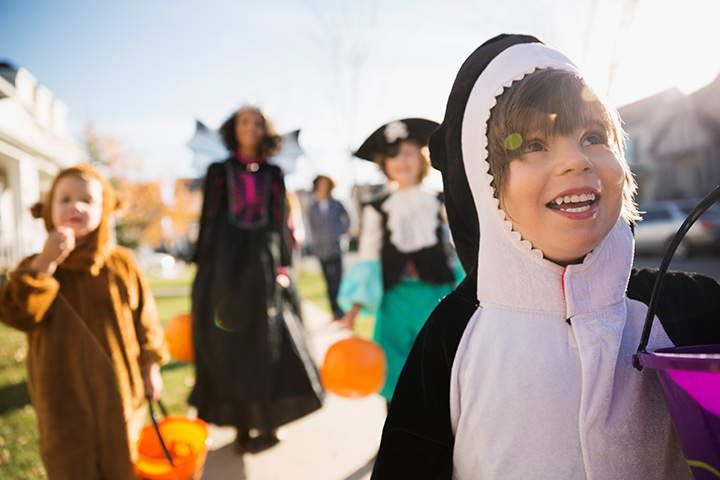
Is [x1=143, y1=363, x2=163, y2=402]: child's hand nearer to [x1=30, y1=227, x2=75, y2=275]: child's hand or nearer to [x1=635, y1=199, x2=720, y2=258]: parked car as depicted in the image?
[x1=30, y1=227, x2=75, y2=275]: child's hand

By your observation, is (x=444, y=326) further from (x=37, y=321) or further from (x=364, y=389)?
(x=37, y=321)

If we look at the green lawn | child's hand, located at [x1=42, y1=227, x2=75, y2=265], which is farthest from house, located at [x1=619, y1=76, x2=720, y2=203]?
child's hand, located at [x1=42, y1=227, x2=75, y2=265]

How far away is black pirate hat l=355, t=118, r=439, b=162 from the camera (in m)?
3.47

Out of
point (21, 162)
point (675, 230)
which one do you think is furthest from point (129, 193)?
point (675, 230)

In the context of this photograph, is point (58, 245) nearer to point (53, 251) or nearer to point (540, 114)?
point (53, 251)

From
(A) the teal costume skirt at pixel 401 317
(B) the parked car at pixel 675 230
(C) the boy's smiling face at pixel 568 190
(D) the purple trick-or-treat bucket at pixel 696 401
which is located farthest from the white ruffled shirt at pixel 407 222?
(B) the parked car at pixel 675 230

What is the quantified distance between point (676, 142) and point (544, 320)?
102 ft

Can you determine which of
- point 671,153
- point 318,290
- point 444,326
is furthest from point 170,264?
point 444,326

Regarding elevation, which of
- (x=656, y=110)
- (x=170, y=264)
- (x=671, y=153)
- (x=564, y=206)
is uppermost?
(x=656, y=110)

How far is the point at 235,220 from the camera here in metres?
3.76

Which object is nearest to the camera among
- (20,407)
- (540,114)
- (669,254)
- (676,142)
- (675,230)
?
(669,254)

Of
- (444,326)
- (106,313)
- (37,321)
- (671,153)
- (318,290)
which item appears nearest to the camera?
(444,326)

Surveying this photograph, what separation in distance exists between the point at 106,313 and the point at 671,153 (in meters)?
30.6

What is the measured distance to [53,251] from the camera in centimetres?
225
